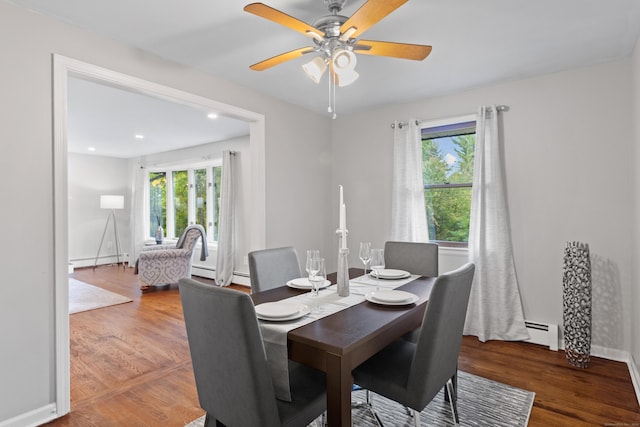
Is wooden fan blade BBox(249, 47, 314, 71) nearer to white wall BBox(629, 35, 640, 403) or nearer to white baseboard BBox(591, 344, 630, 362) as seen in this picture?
white wall BBox(629, 35, 640, 403)

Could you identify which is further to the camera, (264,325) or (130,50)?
(130,50)

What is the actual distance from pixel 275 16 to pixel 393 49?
0.68 meters

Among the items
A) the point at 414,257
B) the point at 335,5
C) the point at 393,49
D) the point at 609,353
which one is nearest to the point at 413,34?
the point at 393,49

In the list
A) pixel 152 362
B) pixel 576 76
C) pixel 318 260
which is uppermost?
pixel 576 76

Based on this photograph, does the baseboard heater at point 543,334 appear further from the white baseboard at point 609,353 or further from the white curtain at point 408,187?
the white curtain at point 408,187

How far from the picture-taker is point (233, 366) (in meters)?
1.25

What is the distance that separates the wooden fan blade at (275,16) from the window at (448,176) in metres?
2.29

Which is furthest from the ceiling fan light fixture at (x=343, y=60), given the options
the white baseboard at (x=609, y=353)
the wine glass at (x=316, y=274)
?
the white baseboard at (x=609, y=353)

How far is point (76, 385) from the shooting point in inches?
96.7

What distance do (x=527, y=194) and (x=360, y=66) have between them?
190cm

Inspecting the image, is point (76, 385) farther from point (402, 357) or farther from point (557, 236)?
point (557, 236)

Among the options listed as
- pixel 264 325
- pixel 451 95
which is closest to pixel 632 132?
pixel 451 95

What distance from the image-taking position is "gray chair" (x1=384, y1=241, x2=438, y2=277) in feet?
8.73

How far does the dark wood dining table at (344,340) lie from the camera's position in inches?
50.3
